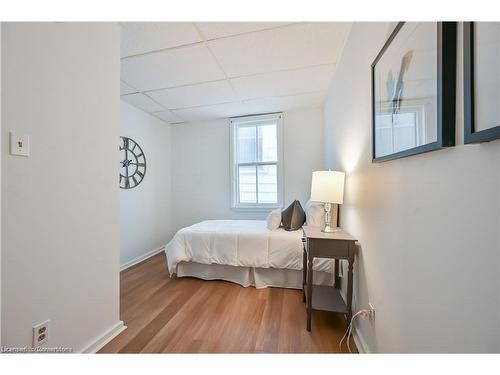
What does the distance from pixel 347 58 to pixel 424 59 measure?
128 cm

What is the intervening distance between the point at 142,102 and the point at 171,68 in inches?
44.3

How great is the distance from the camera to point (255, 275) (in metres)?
2.21

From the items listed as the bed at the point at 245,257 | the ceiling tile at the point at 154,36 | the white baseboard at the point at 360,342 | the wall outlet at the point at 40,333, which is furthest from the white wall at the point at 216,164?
the wall outlet at the point at 40,333

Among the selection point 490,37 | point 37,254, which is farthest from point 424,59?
point 37,254

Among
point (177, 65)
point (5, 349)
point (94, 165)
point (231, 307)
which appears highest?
point (177, 65)

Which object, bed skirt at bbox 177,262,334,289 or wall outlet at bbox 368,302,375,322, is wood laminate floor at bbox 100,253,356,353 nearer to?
bed skirt at bbox 177,262,334,289

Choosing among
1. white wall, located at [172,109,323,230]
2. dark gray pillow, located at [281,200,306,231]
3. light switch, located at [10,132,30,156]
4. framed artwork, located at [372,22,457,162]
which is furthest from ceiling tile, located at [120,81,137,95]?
framed artwork, located at [372,22,457,162]

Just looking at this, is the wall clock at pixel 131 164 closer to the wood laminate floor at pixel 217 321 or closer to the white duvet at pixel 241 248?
the white duvet at pixel 241 248

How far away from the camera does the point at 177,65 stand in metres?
2.09

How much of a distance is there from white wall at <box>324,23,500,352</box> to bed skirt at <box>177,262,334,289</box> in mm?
697

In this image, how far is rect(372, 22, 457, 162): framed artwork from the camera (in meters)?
0.60

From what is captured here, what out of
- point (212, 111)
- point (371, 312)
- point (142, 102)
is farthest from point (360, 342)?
point (142, 102)

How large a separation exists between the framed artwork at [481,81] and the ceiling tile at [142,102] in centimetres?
320

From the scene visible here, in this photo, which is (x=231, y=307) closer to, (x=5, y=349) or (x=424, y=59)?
(x=5, y=349)
